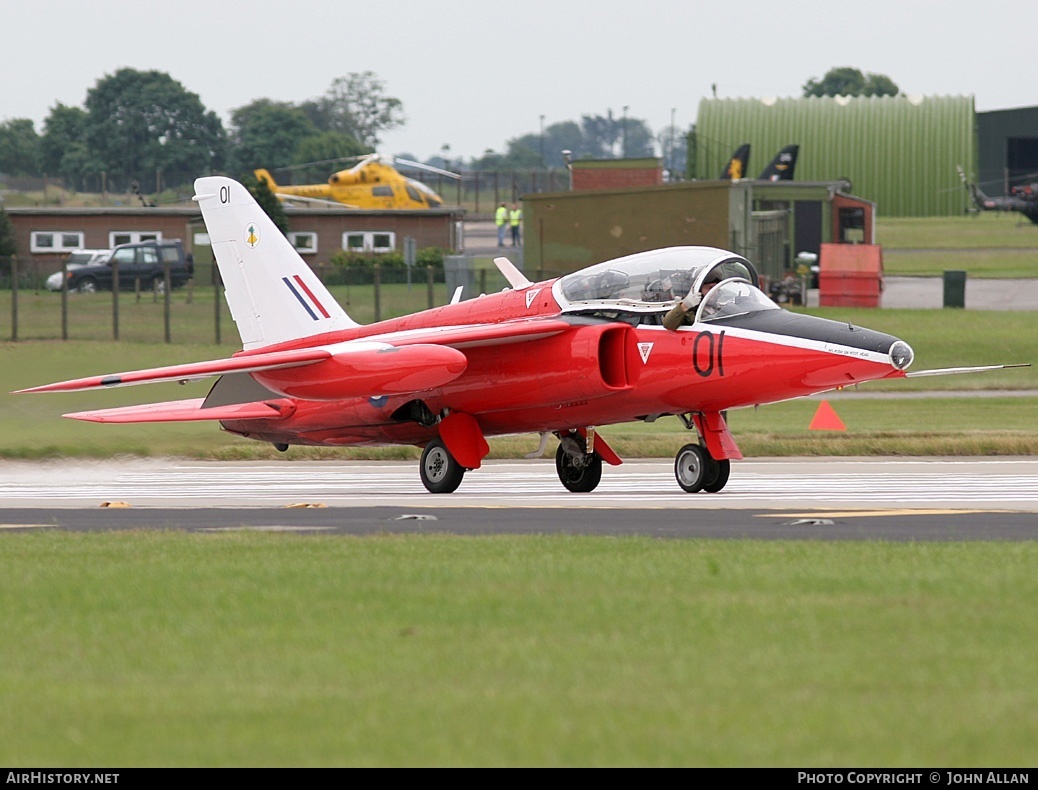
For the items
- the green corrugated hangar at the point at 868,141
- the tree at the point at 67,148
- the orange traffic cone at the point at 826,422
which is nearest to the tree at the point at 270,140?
the tree at the point at 67,148

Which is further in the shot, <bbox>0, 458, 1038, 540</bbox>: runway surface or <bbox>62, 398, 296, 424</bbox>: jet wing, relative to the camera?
<bbox>62, 398, 296, 424</bbox>: jet wing

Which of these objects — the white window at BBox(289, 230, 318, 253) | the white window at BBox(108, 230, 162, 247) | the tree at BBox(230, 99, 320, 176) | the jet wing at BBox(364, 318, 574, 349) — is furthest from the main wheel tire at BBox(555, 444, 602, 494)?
the tree at BBox(230, 99, 320, 176)

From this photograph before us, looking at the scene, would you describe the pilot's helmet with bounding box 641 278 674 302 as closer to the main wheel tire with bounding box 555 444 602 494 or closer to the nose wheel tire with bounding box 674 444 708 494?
the nose wheel tire with bounding box 674 444 708 494

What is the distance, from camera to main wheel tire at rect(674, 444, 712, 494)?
1755cm

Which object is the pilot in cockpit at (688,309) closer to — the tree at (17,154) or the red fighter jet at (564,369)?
the red fighter jet at (564,369)

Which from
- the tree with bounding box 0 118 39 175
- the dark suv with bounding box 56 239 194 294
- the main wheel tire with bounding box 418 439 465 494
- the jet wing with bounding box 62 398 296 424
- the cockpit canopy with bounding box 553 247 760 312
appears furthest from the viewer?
the tree with bounding box 0 118 39 175

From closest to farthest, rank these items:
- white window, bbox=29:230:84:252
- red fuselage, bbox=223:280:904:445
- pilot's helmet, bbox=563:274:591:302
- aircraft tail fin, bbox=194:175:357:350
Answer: red fuselage, bbox=223:280:904:445, pilot's helmet, bbox=563:274:591:302, aircraft tail fin, bbox=194:175:357:350, white window, bbox=29:230:84:252

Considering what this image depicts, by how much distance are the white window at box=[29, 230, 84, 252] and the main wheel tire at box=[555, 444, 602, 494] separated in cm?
5125

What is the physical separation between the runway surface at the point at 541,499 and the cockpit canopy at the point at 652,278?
221cm

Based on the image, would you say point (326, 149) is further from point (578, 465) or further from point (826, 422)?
point (578, 465)

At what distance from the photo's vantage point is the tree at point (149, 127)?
471 ft

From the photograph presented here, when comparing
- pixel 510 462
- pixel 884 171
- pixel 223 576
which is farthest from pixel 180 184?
pixel 223 576

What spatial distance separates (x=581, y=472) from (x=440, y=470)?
171 cm

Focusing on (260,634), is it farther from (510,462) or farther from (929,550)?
(510,462)
